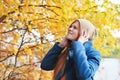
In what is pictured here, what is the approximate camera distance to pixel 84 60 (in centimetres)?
147

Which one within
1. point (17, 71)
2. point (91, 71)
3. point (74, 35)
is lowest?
point (17, 71)

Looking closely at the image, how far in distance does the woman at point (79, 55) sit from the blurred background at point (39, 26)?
2.38ft

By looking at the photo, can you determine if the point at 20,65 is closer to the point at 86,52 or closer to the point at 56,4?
the point at 56,4

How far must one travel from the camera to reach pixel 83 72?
147cm

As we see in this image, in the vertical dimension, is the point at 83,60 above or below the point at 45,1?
below

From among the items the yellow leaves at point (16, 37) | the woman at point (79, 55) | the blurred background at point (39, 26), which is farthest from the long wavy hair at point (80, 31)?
the yellow leaves at point (16, 37)

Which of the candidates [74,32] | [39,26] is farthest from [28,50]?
[74,32]

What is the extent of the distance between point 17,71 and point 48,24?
41.9 inches

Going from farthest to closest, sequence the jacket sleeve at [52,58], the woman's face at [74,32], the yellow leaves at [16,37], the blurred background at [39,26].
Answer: the yellow leaves at [16,37] < the blurred background at [39,26] < the jacket sleeve at [52,58] < the woman's face at [74,32]

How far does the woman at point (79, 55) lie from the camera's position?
1476mm

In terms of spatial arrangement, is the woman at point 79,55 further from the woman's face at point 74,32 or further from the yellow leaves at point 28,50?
the yellow leaves at point 28,50

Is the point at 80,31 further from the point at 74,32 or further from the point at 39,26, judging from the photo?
the point at 39,26

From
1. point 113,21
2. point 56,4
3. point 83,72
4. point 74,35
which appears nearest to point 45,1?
point 56,4

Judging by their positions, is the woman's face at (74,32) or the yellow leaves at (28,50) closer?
the woman's face at (74,32)
